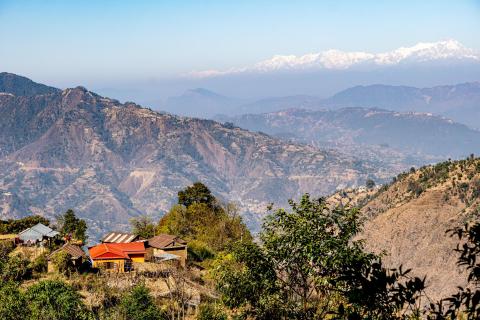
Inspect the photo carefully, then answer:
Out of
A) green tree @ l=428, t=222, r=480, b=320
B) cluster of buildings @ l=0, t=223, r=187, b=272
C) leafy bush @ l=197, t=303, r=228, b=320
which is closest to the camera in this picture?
green tree @ l=428, t=222, r=480, b=320

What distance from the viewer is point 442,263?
74500mm

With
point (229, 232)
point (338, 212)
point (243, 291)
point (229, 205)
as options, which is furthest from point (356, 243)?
point (229, 205)

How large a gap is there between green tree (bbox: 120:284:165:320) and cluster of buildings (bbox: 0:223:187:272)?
11.0 metres

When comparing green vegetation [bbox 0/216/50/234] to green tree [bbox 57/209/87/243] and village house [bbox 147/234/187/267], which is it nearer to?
green tree [bbox 57/209/87/243]

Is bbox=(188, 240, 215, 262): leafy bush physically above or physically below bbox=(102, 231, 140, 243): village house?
below

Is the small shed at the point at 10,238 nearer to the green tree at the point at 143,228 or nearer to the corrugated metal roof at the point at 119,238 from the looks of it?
the corrugated metal roof at the point at 119,238

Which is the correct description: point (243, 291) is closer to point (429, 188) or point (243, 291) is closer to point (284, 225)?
point (284, 225)

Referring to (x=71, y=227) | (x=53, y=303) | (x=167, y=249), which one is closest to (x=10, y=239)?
(x=71, y=227)

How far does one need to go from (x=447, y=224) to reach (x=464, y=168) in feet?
45.1

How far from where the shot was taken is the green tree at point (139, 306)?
32.9 m

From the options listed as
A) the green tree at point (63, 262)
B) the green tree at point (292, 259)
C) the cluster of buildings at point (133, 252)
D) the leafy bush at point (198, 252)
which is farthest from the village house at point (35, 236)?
the green tree at point (292, 259)

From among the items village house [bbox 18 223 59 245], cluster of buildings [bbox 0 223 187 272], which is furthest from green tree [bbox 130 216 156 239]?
village house [bbox 18 223 59 245]

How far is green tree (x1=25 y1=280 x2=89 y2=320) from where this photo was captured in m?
31.3

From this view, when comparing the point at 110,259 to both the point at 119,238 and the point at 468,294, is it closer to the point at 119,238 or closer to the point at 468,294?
the point at 119,238
